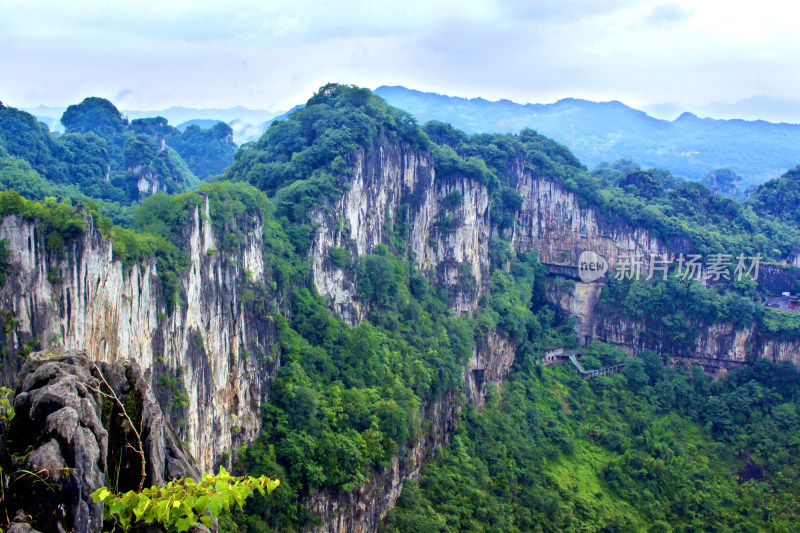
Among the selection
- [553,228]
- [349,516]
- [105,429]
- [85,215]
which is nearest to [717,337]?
[553,228]

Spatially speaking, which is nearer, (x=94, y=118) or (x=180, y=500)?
(x=180, y=500)

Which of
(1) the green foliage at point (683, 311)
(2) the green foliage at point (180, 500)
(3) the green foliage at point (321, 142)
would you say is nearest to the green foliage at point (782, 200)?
(1) the green foliage at point (683, 311)

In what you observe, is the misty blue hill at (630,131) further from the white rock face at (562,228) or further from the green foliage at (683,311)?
the green foliage at (683,311)

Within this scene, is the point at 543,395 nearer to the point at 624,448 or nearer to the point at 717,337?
the point at 624,448

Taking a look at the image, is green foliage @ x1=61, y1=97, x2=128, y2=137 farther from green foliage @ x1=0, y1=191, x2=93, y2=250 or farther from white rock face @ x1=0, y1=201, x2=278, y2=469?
green foliage @ x1=0, y1=191, x2=93, y2=250

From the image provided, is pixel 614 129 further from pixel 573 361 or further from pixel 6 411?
pixel 6 411

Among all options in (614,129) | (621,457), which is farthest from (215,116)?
(621,457)

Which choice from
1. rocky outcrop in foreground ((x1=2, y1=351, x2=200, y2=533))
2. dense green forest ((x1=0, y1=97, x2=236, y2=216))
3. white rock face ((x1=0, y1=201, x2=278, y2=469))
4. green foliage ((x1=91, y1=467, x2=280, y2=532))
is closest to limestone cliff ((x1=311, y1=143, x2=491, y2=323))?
white rock face ((x1=0, y1=201, x2=278, y2=469))
